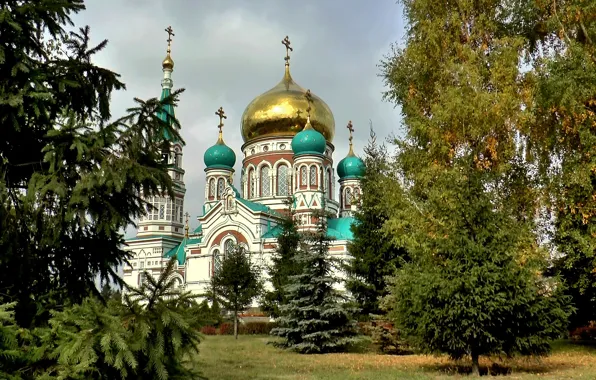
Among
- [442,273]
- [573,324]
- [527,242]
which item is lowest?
[573,324]

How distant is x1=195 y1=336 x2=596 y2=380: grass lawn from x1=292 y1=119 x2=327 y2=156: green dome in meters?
20.8

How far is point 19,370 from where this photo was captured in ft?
12.8

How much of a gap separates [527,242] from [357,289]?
5.32m

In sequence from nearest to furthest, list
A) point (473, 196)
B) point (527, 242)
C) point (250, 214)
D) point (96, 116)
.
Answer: point (96, 116) < point (473, 196) < point (527, 242) < point (250, 214)

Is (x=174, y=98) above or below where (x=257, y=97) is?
below

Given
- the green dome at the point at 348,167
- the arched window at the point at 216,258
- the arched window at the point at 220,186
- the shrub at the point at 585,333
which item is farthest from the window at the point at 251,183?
the shrub at the point at 585,333

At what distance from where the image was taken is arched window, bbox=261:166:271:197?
36581 millimetres

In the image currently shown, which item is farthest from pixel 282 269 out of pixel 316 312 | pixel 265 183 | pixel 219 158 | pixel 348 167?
pixel 348 167

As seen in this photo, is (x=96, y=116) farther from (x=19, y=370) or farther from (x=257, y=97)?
(x=257, y=97)

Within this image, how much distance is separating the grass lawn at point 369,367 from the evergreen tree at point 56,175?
4048mm

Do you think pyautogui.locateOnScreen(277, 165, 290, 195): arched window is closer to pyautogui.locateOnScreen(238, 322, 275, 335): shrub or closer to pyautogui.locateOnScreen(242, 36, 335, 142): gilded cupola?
pyautogui.locateOnScreen(242, 36, 335, 142): gilded cupola

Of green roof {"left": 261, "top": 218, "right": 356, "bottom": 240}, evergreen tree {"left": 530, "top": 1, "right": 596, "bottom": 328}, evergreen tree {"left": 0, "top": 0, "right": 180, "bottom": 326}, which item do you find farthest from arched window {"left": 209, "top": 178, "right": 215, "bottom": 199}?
evergreen tree {"left": 0, "top": 0, "right": 180, "bottom": 326}

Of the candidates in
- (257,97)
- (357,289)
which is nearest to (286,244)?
(357,289)

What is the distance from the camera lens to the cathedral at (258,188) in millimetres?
32094
